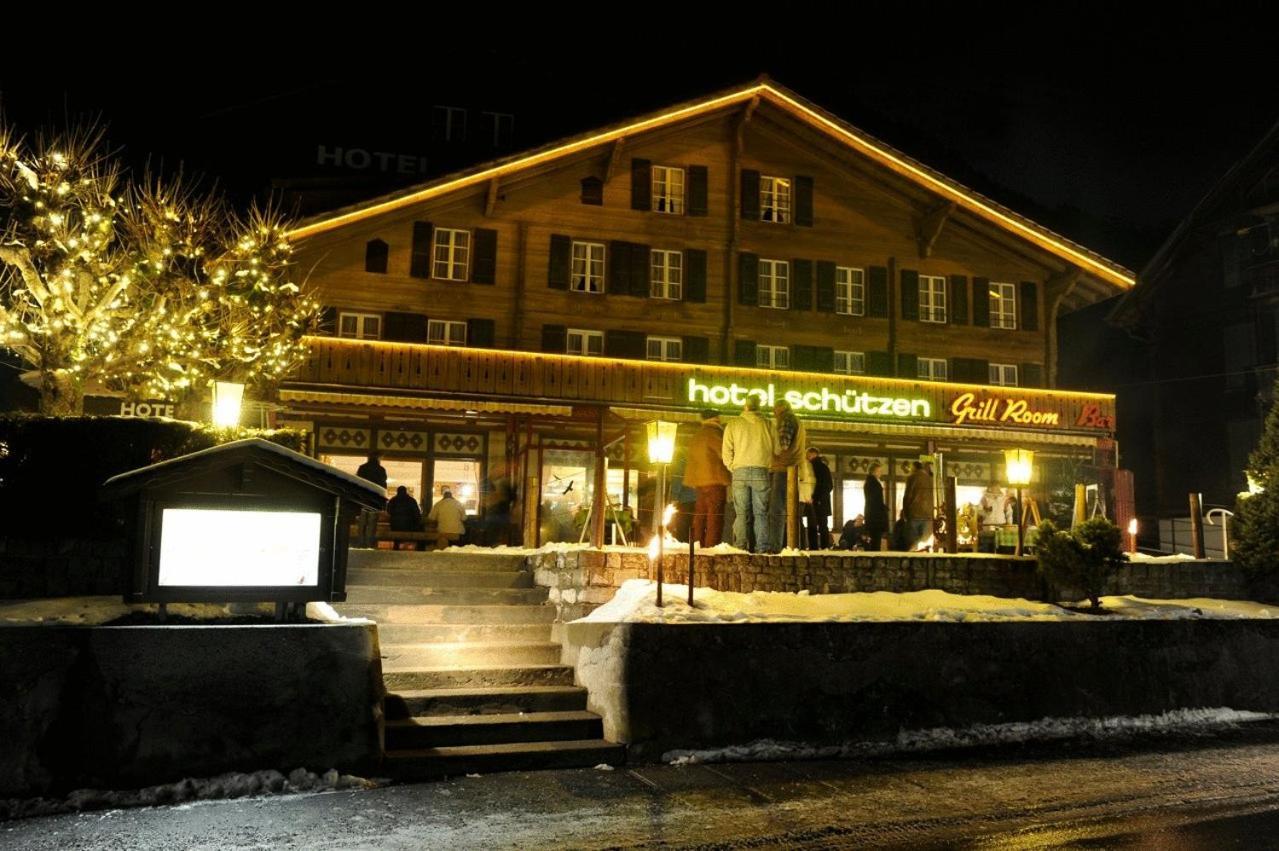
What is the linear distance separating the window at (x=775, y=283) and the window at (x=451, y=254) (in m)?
7.89

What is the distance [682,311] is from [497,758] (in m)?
19.2

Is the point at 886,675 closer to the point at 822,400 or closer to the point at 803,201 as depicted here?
the point at 822,400

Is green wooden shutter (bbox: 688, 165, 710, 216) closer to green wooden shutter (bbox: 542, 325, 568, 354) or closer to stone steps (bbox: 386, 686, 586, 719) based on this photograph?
green wooden shutter (bbox: 542, 325, 568, 354)

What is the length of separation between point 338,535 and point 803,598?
17.8ft

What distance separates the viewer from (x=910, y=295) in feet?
92.2

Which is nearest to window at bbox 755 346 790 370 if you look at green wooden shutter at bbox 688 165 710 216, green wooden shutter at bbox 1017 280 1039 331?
green wooden shutter at bbox 688 165 710 216

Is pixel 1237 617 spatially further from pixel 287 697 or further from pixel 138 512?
pixel 138 512

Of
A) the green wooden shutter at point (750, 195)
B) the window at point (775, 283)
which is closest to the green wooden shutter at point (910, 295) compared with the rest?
the window at point (775, 283)

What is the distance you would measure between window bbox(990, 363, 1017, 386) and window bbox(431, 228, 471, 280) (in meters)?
15.0

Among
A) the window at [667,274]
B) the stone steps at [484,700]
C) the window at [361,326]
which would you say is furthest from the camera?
the window at [667,274]

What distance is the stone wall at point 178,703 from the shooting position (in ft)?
22.7

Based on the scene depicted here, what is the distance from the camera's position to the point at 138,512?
7.72 m

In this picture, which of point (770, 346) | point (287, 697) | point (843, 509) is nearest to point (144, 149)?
point (770, 346)

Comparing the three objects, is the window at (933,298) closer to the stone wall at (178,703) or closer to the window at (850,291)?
the window at (850,291)
